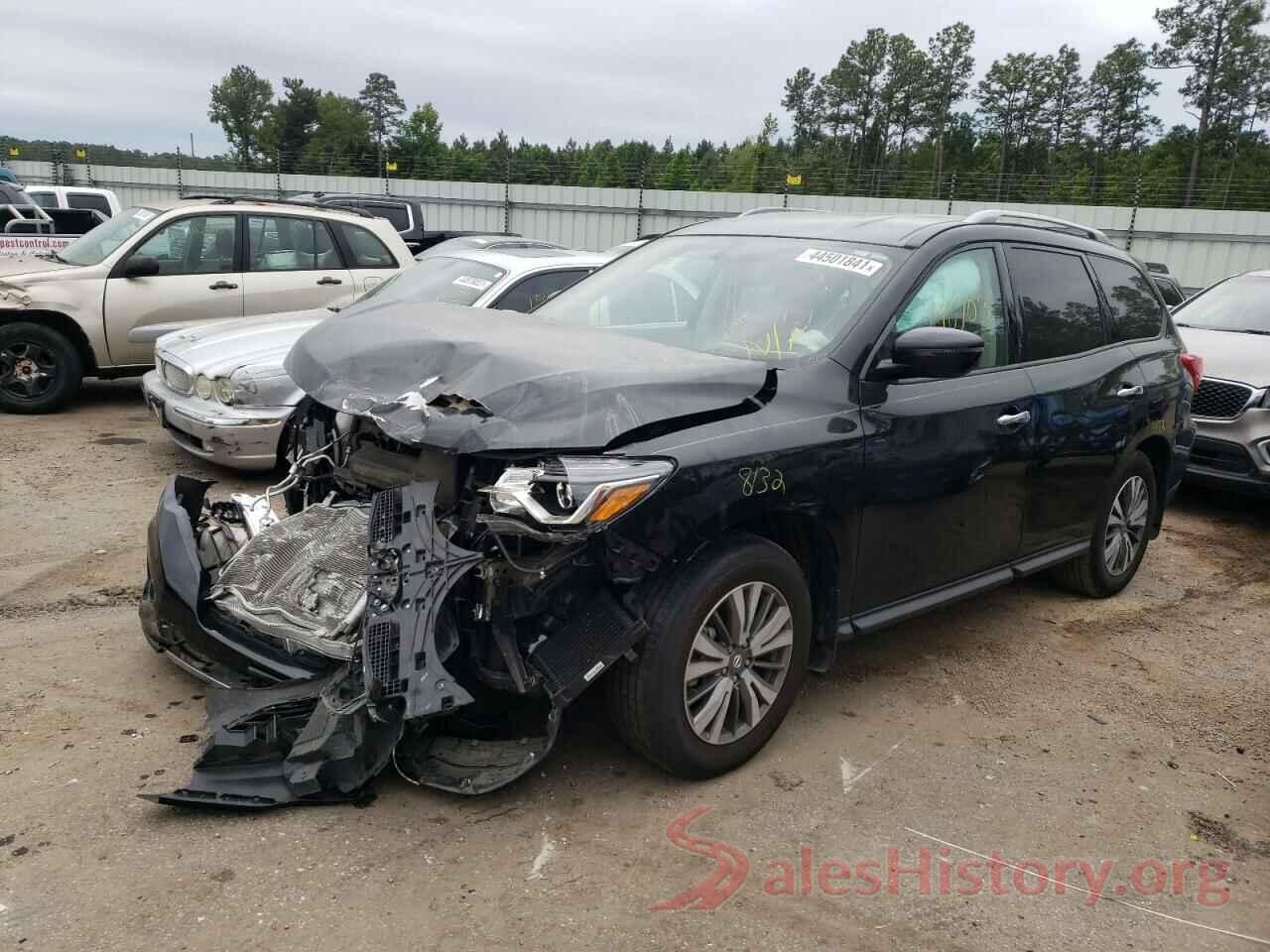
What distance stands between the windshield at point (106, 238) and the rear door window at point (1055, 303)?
743 cm

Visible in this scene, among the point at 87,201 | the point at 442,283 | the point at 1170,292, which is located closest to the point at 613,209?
the point at 87,201

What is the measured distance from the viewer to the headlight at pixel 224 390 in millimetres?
6324

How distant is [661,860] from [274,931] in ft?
3.51

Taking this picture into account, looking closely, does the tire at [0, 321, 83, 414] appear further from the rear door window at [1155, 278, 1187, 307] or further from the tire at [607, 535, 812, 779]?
the rear door window at [1155, 278, 1187, 307]

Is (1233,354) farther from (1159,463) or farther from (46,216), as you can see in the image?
(46,216)

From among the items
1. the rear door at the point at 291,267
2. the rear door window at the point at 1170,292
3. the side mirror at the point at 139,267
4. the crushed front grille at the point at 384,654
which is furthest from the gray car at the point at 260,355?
the rear door window at the point at 1170,292

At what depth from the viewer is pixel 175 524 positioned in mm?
3689

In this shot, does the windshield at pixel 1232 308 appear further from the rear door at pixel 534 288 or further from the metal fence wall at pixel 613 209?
the metal fence wall at pixel 613 209

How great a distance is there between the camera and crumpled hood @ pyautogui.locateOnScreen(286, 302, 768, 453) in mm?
3012

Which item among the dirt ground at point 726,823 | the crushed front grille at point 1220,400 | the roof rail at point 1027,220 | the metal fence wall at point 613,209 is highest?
the metal fence wall at point 613,209

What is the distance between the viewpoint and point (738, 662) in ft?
11.0

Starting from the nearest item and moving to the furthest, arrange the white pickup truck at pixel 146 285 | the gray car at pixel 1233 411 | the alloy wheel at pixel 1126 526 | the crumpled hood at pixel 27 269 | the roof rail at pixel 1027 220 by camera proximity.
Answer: the roof rail at pixel 1027 220 < the alloy wheel at pixel 1126 526 < the gray car at pixel 1233 411 < the crumpled hood at pixel 27 269 < the white pickup truck at pixel 146 285

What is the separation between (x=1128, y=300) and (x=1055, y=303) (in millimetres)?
847

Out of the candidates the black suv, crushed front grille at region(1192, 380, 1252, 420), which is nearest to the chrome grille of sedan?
the black suv
